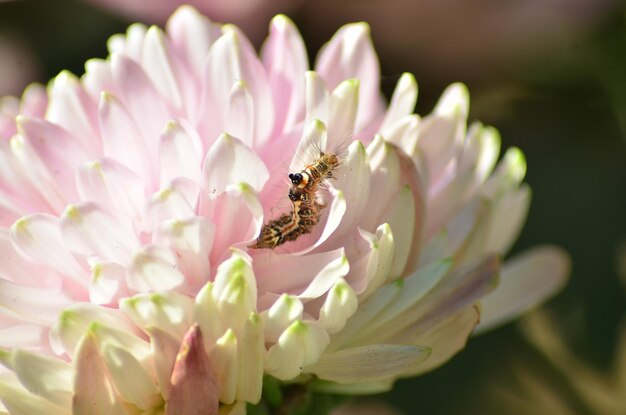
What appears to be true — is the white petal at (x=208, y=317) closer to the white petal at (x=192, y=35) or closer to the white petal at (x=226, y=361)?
the white petal at (x=226, y=361)

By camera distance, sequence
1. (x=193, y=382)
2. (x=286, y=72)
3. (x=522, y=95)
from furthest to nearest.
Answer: (x=522, y=95) → (x=286, y=72) → (x=193, y=382)

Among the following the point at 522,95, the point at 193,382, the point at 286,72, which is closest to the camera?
the point at 193,382

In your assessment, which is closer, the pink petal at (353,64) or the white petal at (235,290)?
the white petal at (235,290)

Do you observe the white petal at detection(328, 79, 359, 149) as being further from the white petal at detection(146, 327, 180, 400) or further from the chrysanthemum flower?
the white petal at detection(146, 327, 180, 400)

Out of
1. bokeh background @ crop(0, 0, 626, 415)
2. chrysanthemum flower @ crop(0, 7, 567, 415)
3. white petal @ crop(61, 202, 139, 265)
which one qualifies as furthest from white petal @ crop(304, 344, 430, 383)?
bokeh background @ crop(0, 0, 626, 415)

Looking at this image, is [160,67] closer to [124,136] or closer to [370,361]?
[124,136]

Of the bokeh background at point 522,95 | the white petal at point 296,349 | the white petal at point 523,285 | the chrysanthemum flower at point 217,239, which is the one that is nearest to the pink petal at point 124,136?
the chrysanthemum flower at point 217,239

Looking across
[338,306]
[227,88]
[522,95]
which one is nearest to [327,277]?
[338,306]
